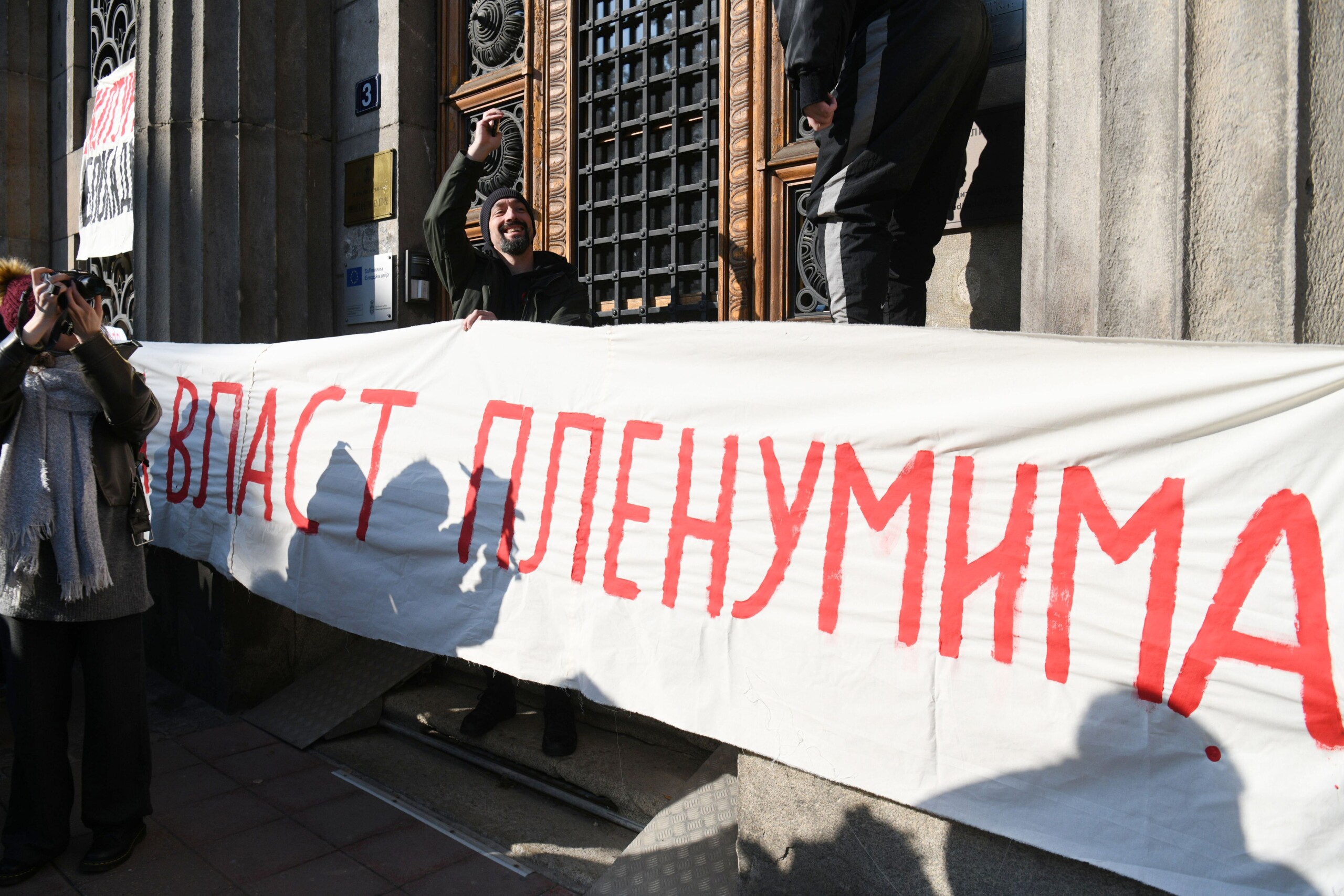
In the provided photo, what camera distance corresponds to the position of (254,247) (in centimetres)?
639

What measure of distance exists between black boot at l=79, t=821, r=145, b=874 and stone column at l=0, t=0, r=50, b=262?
28.4ft

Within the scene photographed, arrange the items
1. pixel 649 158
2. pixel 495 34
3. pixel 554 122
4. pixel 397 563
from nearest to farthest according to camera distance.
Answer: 1. pixel 397 563
2. pixel 649 158
3. pixel 554 122
4. pixel 495 34

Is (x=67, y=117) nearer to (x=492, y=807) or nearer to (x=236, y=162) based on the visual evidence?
(x=236, y=162)

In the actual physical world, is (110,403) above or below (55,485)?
above

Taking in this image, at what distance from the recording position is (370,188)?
6.27 metres

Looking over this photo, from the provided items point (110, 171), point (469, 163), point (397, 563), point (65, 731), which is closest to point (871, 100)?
point (469, 163)

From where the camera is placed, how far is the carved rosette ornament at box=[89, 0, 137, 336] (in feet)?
25.7

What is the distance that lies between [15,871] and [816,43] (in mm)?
3581

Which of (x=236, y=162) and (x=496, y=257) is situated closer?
(x=496, y=257)

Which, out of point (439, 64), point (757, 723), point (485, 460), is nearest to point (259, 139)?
point (439, 64)

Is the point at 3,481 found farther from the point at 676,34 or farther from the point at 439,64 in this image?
the point at 439,64

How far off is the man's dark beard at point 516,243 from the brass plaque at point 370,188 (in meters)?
2.42

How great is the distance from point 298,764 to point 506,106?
3.89 m

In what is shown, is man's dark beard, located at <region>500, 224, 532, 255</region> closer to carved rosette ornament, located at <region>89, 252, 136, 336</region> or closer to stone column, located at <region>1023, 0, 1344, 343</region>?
stone column, located at <region>1023, 0, 1344, 343</region>
